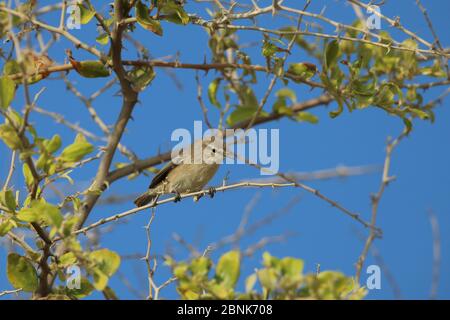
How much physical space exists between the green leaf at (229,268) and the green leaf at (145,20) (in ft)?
5.27

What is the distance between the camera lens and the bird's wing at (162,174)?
5.33 meters

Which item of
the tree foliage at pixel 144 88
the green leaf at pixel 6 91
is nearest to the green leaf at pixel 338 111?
the tree foliage at pixel 144 88

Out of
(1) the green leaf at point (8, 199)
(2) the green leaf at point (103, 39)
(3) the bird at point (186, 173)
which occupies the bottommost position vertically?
(1) the green leaf at point (8, 199)

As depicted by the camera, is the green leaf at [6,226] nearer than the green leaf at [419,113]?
Yes

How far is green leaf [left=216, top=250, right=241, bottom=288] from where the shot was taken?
2744 mm

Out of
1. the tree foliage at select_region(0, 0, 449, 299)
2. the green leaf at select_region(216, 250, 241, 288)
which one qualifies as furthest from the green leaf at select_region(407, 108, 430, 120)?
the green leaf at select_region(216, 250, 241, 288)

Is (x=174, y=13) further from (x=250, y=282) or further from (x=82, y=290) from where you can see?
(x=250, y=282)

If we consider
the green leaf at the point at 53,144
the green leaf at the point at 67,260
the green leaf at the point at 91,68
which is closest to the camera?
the green leaf at the point at 53,144

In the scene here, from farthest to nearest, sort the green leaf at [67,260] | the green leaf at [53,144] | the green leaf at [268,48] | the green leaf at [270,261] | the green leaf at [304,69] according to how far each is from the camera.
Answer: the green leaf at [304,69]
the green leaf at [268,48]
the green leaf at [67,260]
the green leaf at [53,144]
the green leaf at [270,261]

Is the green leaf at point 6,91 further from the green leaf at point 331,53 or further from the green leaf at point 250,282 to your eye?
the green leaf at point 331,53

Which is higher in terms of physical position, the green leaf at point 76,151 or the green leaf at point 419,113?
the green leaf at point 419,113

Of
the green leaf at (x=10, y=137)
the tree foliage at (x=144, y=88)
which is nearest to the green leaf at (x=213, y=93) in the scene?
the tree foliage at (x=144, y=88)
